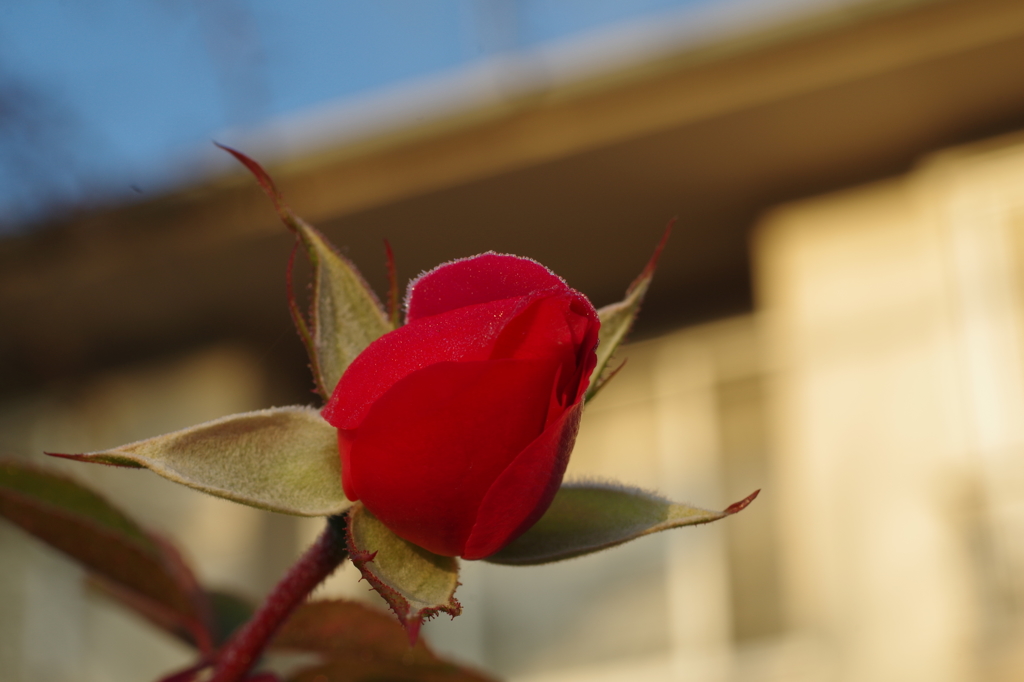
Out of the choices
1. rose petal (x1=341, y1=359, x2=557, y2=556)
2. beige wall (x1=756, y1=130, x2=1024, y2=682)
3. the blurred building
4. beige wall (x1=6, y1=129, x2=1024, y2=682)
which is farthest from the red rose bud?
beige wall (x1=756, y1=130, x2=1024, y2=682)

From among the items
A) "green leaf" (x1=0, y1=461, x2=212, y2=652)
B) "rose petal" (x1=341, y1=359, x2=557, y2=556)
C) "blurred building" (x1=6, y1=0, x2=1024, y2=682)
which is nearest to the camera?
"rose petal" (x1=341, y1=359, x2=557, y2=556)

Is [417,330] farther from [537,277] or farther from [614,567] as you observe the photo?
[614,567]

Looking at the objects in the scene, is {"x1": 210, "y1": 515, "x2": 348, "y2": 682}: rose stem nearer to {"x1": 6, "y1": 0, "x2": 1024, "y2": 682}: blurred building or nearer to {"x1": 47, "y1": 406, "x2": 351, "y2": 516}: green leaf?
{"x1": 47, "y1": 406, "x2": 351, "y2": 516}: green leaf

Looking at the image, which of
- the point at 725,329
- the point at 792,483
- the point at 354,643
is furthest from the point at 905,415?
the point at 354,643

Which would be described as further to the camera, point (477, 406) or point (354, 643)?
point (354, 643)

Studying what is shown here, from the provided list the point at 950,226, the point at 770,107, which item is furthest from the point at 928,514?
the point at 770,107

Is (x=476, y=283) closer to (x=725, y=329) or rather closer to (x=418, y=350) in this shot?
(x=418, y=350)
